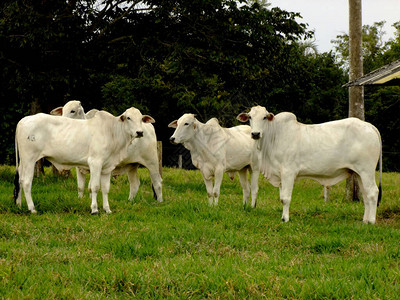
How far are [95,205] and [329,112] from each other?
93.7 ft

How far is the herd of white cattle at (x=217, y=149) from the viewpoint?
9.38 metres

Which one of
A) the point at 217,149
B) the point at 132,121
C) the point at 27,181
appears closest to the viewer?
the point at 27,181

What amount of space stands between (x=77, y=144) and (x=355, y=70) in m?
6.87

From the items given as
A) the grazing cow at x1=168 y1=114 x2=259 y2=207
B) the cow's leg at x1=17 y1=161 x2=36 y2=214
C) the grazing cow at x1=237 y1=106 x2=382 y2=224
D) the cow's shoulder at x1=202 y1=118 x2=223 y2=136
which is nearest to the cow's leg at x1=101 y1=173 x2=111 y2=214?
the cow's leg at x1=17 y1=161 x2=36 y2=214

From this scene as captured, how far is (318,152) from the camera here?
9.41m

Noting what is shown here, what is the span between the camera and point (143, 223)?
888 centimetres

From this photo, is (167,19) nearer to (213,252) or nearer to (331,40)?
(213,252)

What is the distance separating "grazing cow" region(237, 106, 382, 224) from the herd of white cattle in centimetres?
2

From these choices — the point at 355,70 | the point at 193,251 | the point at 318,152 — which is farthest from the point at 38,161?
the point at 193,251

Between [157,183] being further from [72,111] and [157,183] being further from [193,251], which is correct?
[193,251]

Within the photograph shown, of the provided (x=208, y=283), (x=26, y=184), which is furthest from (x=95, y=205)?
(x=208, y=283)

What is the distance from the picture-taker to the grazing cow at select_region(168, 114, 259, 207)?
37.1 feet

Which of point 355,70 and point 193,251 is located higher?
point 355,70

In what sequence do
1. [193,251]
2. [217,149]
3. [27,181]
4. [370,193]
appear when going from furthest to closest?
[217,149]
[27,181]
[370,193]
[193,251]
